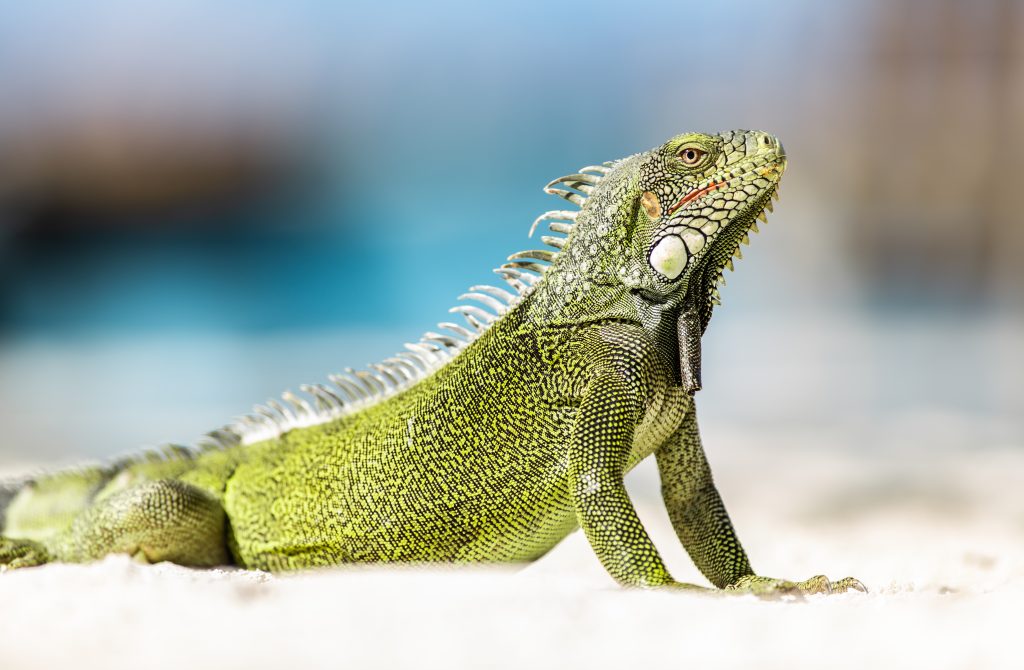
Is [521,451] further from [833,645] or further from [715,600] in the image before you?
[833,645]

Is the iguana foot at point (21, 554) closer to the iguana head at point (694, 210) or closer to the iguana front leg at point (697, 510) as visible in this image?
the iguana front leg at point (697, 510)

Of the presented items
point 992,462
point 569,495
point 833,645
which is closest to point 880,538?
point 569,495

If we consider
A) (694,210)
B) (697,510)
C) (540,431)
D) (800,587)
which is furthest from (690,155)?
(800,587)

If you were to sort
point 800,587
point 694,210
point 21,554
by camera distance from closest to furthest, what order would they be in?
point 800,587
point 694,210
point 21,554

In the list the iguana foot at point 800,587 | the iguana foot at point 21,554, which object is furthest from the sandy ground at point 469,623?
the iguana foot at point 21,554

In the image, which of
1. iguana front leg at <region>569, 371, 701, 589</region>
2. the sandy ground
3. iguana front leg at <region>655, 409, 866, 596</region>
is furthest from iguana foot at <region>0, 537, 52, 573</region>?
iguana front leg at <region>655, 409, 866, 596</region>

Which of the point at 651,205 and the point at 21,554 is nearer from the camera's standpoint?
the point at 651,205

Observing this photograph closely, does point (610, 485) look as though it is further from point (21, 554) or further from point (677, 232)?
point (21, 554)

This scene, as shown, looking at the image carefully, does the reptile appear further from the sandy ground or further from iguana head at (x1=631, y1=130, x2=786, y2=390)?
the sandy ground
